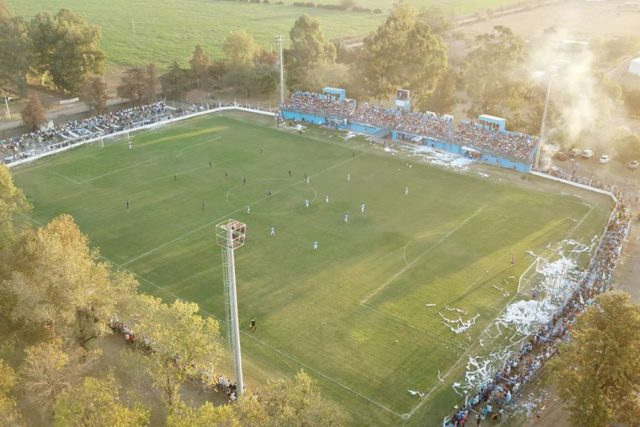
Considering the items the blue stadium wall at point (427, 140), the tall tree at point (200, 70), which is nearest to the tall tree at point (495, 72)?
the blue stadium wall at point (427, 140)

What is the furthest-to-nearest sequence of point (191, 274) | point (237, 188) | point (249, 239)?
point (237, 188)
point (249, 239)
point (191, 274)

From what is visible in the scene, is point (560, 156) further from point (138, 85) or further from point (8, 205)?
point (138, 85)

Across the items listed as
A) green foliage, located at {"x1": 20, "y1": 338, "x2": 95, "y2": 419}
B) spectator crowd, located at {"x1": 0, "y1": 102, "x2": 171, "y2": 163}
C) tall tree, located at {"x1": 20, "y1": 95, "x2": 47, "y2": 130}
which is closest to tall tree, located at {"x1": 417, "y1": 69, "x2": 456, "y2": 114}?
spectator crowd, located at {"x1": 0, "y1": 102, "x2": 171, "y2": 163}

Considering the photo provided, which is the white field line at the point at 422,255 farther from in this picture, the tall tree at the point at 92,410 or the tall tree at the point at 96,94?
the tall tree at the point at 96,94

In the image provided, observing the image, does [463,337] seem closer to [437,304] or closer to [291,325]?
[437,304]

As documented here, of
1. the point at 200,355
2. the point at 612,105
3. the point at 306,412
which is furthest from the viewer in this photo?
the point at 612,105

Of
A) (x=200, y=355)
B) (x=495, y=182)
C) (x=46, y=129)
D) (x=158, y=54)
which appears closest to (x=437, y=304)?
(x=200, y=355)
